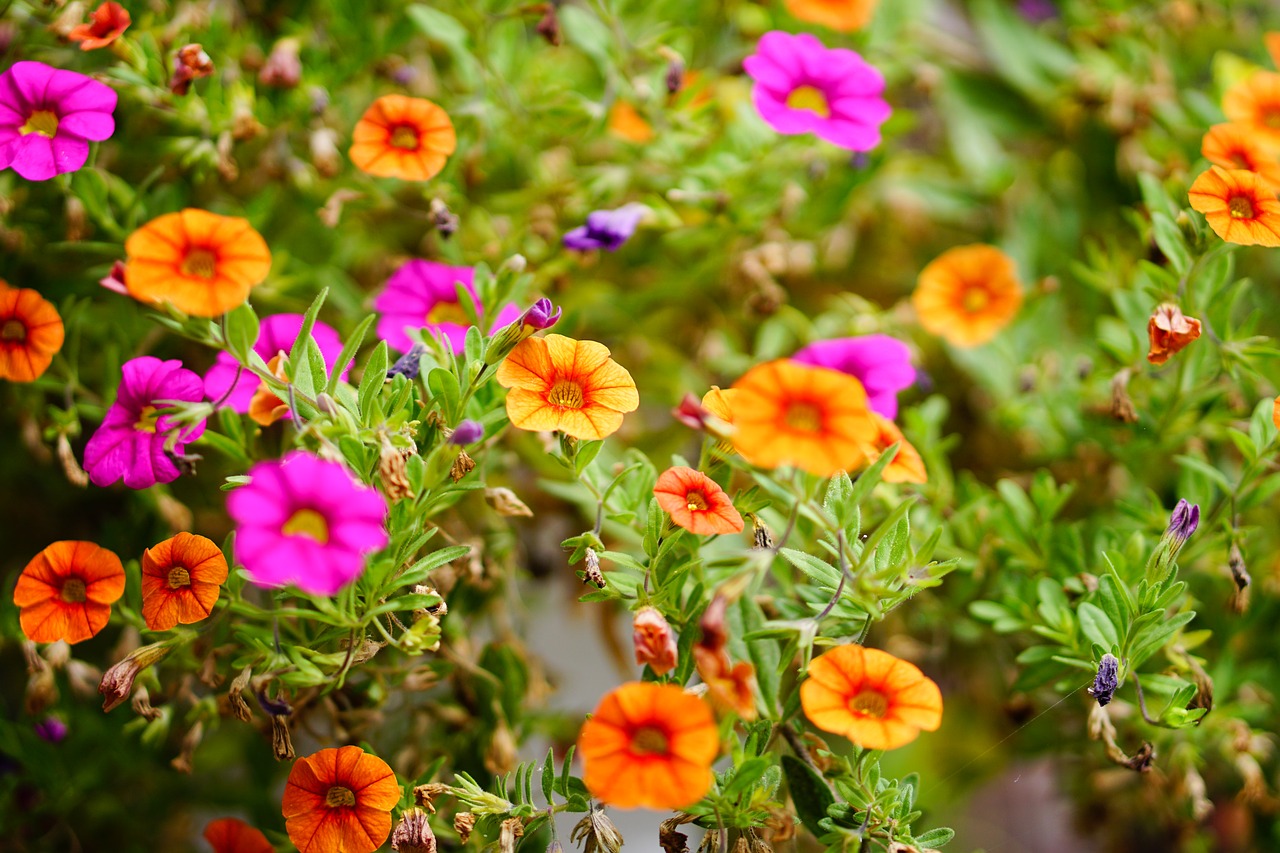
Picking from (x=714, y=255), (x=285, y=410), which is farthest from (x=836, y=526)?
(x=714, y=255)

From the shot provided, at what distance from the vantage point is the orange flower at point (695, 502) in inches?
24.7

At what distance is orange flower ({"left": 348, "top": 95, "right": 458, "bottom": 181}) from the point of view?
0.82 meters

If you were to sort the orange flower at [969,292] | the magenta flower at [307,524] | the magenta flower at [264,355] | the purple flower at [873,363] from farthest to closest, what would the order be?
the orange flower at [969,292]
the purple flower at [873,363]
the magenta flower at [264,355]
the magenta flower at [307,524]

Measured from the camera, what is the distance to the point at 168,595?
674mm

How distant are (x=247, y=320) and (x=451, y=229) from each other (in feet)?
0.89

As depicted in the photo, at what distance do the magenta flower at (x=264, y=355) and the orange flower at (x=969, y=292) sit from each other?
2.28 ft

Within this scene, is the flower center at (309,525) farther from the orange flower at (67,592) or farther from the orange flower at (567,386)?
the orange flower at (67,592)

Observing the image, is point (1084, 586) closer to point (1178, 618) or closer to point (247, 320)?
point (1178, 618)

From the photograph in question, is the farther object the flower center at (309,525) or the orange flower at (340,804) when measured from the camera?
the orange flower at (340,804)

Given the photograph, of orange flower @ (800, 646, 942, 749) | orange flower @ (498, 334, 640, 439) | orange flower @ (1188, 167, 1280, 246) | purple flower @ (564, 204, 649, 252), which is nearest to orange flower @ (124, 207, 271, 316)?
orange flower @ (498, 334, 640, 439)

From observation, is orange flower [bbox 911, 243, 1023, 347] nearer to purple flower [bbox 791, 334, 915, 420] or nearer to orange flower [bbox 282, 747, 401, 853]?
purple flower [bbox 791, 334, 915, 420]

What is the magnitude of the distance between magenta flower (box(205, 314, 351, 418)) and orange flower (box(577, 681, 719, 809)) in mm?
349

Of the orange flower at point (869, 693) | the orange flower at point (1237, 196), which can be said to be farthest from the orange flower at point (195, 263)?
the orange flower at point (1237, 196)

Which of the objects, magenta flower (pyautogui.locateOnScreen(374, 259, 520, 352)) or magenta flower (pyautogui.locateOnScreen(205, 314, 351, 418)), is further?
magenta flower (pyautogui.locateOnScreen(374, 259, 520, 352))
